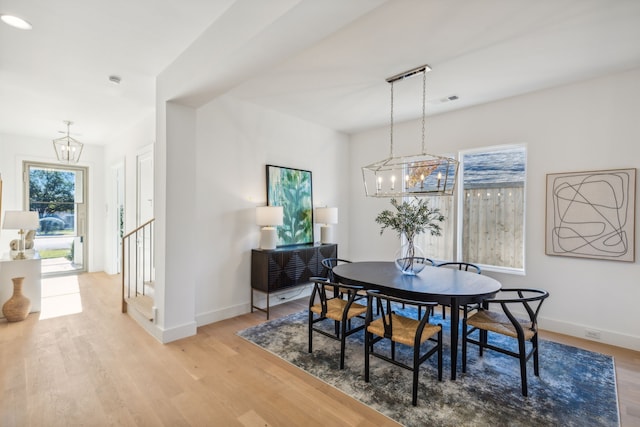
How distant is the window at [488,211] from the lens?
13.2 feet

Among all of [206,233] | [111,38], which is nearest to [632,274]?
[206,233]

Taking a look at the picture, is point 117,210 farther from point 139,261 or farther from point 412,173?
point 412,173

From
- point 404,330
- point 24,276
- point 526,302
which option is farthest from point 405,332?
point 24,276

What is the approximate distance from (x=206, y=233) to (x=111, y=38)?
2171 mm

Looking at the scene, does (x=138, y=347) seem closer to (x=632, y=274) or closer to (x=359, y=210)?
(x=359, y=210)

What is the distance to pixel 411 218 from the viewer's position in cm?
312

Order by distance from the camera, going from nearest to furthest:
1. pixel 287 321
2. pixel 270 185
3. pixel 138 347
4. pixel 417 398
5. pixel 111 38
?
1. pixel 417 398
2. pixel 111 38
3. pixel 138 347
4. pixel 287 321
5. pixel 270 185

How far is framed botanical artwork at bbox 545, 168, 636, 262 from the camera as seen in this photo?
319 centimetres

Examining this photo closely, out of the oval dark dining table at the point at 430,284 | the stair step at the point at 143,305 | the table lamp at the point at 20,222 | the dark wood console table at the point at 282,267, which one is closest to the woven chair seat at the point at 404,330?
the oval dark dining table at the point at 430,284

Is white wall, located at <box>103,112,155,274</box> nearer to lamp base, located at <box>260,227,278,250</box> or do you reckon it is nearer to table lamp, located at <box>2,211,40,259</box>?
table lamp, located at <box>2,211,40,259</box>

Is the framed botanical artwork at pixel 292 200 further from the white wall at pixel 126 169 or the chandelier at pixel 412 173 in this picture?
the white wall at pixel 126 169

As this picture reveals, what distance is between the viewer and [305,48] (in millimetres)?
2109

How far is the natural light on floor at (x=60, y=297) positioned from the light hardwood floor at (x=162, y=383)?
→ 20.1 inches

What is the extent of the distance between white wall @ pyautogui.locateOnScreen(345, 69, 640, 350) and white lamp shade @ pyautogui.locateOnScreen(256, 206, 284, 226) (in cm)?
283
